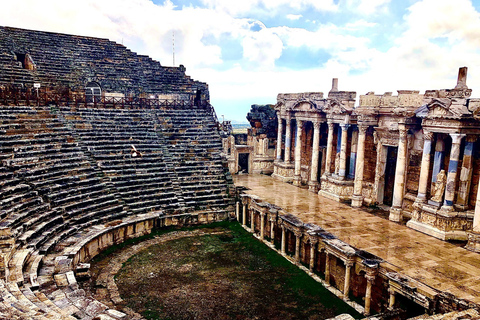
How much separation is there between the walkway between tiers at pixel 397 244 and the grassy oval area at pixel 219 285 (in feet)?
7.21

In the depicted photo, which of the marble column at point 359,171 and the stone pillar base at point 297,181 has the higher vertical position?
the marble column at point 359,171

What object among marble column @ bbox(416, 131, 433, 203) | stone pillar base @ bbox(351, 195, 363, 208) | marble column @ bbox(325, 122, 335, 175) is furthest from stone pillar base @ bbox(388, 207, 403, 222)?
marble column @ bbox(325, 122, 335, 175)

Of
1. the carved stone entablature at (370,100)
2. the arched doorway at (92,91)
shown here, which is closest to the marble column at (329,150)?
the carved stone entablature at (370,100)

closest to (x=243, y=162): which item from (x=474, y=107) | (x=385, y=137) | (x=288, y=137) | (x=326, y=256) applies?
(x=288, y=137)

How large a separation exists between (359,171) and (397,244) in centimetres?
561

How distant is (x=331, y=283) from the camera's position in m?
12.4

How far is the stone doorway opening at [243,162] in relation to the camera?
26.4 meters

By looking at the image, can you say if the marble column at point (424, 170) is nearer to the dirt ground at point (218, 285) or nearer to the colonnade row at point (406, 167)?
the colonnade row at point (406, 167)

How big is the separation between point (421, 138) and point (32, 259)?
15.2 meters

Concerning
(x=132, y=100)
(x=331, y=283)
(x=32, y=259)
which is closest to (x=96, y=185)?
(x=32, y=259)

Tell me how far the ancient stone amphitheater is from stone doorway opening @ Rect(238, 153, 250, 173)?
Answer: 4.41 meters

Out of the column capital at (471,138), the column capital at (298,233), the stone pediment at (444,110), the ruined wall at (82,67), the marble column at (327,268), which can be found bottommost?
the marble column at (327,268)

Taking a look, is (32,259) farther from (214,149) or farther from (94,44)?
(94,44)

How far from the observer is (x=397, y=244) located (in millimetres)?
12711
